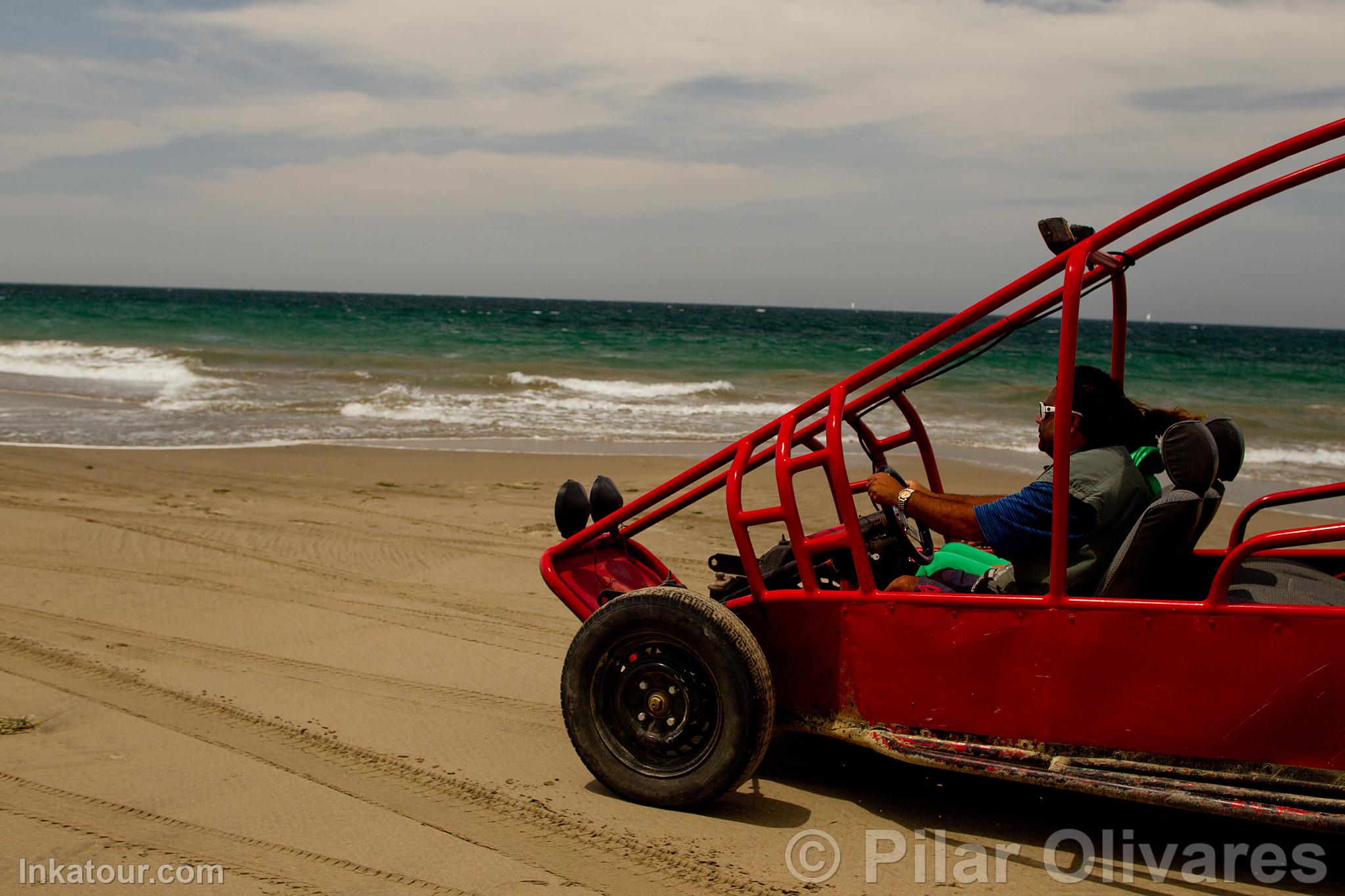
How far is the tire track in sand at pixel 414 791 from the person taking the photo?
3105 millimetres

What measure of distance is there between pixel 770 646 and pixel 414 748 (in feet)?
4.84

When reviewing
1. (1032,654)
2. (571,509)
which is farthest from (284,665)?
(1032,654)

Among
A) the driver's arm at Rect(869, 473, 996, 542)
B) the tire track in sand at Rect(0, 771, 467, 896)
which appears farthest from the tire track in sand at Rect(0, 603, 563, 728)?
the driver's arm at Rect(869, 473, 996, 542)

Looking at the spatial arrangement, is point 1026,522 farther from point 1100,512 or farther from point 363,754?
point 363,754

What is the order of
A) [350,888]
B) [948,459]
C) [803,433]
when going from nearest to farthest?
1. [350,888]
2. [803,433]
3. [948,459]

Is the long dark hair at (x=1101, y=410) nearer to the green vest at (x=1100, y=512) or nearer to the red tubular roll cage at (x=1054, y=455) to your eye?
the green vest at (x=1100, y=512)

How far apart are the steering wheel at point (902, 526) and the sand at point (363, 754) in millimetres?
823

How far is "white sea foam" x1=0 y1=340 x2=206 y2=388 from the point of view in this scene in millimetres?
21703

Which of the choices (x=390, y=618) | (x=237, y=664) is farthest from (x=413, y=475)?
(x=237, y=664)

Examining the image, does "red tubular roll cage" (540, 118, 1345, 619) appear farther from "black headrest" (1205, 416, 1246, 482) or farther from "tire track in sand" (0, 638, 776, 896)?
"tire track in sand" (0, 638, 776, 896)

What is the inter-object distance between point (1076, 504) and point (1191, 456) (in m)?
0.36

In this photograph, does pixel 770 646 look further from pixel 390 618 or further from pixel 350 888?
pixel 390 618

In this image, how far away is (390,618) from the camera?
18.6ft

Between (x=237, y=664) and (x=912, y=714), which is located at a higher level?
(x=912, y=714)
